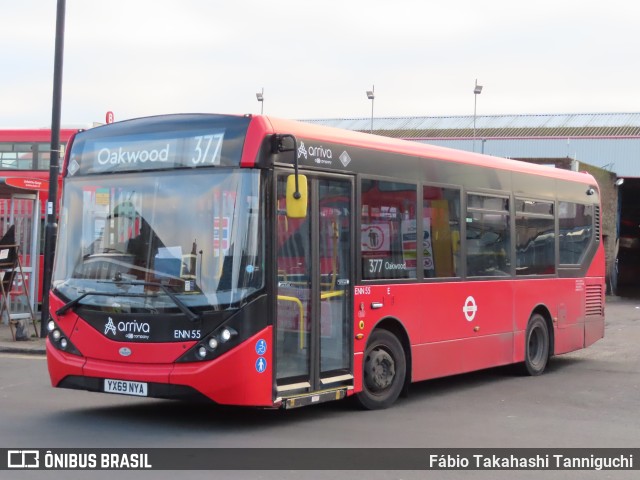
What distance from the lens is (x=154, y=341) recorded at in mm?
8602

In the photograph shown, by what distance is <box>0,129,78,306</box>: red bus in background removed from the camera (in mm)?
17859

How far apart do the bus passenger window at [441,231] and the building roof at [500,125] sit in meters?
40.1

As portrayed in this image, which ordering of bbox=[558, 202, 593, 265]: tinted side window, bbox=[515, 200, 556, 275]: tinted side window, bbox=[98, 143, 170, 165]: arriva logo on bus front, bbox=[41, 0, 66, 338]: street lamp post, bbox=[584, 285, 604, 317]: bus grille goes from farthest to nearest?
bbox=[41, 0, 66, 338]: street lamp post, bbox=[584, 285, 604, 317]: bus grille, bbox=[558, 202, 593, 265]: tinted side window, bbox=[515, 200, 556, 275]: tinted side window, bbox=[98, 143, 170, 165]: arriva logo on bus front

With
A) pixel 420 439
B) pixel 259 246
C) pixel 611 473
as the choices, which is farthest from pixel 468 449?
pixel 259 246

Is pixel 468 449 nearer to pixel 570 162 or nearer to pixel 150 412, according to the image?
pixel 150 412

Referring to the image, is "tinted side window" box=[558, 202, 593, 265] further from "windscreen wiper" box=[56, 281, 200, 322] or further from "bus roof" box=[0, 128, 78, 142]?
"bus roof" box=[0, 128, 78, 142]

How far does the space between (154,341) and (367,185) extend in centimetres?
313

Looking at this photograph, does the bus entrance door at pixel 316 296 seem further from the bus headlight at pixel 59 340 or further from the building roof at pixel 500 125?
the building roof at pixel 500 125

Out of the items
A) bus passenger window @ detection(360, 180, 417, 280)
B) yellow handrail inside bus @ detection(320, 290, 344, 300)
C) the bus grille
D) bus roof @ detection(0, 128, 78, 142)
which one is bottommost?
the bus grille

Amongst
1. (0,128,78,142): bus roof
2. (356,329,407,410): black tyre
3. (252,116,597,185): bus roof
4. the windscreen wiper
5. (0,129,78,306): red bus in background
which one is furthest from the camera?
(0,128,78,142): bus roof

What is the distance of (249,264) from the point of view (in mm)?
8594

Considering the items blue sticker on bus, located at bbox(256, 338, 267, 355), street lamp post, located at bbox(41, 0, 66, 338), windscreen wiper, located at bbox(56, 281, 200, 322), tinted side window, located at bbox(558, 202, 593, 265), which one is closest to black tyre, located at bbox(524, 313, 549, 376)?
tinted side window, located at bbox(558, 202, 593, 265)

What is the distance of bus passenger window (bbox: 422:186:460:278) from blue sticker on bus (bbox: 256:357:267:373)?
3.27 m

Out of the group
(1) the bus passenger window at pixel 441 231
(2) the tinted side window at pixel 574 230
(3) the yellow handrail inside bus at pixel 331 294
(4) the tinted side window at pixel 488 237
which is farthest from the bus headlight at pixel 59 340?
(2) the tinted side window at pixel 574 230
